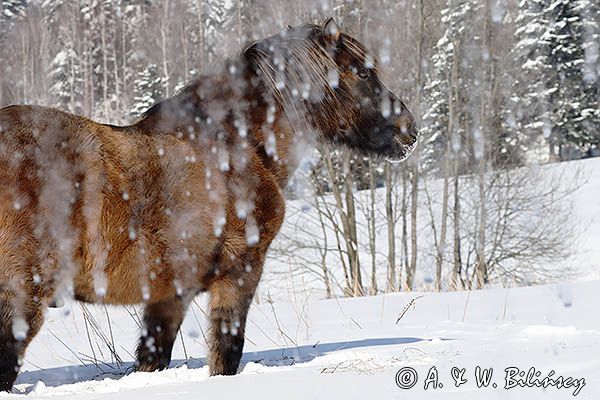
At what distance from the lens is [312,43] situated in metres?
4.59

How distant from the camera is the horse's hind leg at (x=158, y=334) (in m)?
4.36

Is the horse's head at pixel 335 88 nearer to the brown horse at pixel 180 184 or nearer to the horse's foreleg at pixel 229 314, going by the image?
the brown horse at pixel 180 184

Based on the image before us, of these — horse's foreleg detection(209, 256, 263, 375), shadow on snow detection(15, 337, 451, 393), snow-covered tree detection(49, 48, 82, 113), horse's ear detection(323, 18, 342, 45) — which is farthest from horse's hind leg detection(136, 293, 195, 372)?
snow-covered tree detection(49, 48, 82, 113)

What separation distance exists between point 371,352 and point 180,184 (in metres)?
1.52

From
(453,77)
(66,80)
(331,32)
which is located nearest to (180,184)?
(331,32)

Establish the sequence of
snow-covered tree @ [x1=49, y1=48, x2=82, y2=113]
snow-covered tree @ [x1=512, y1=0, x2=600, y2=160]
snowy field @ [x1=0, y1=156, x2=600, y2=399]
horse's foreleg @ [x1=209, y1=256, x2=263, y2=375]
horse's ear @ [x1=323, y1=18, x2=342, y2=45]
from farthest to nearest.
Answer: snow-covered tree @ [x1=512, y1=0, x2=600, y2=160], snow-covered tree @ [x1=49, y1=48, x2=82, y2=113], horse's ear @ [x1=323, y1=18, x2=342, y2=45], horse's foreleg @ [x1=209, y1=256, x2=263, y2=375], snowy field @ [x1=0, y1=156, x2=600, y2=399]

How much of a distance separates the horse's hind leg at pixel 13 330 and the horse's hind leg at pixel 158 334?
0.98 m

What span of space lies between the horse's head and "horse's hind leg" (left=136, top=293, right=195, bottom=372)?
1389 millimetres

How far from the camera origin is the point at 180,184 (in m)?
3.85

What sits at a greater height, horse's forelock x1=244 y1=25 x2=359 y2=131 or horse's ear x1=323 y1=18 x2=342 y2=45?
horse's ear x1=323 y1=18 x2=342 y2=45

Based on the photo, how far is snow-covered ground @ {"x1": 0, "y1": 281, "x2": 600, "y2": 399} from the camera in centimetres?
304

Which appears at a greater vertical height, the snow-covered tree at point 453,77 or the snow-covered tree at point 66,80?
the snow-covered tree at point 66,80

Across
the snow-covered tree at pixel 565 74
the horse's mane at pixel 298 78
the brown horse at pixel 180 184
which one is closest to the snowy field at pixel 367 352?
the brown horse at pixel 180 184

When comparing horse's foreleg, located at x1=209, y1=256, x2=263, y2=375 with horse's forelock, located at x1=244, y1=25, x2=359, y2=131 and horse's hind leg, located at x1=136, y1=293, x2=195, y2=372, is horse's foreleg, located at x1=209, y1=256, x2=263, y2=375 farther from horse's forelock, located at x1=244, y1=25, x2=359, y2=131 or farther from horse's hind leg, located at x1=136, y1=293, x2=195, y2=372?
horse's forelock, located at x1=244, y1=25, x2=359, y2=131
